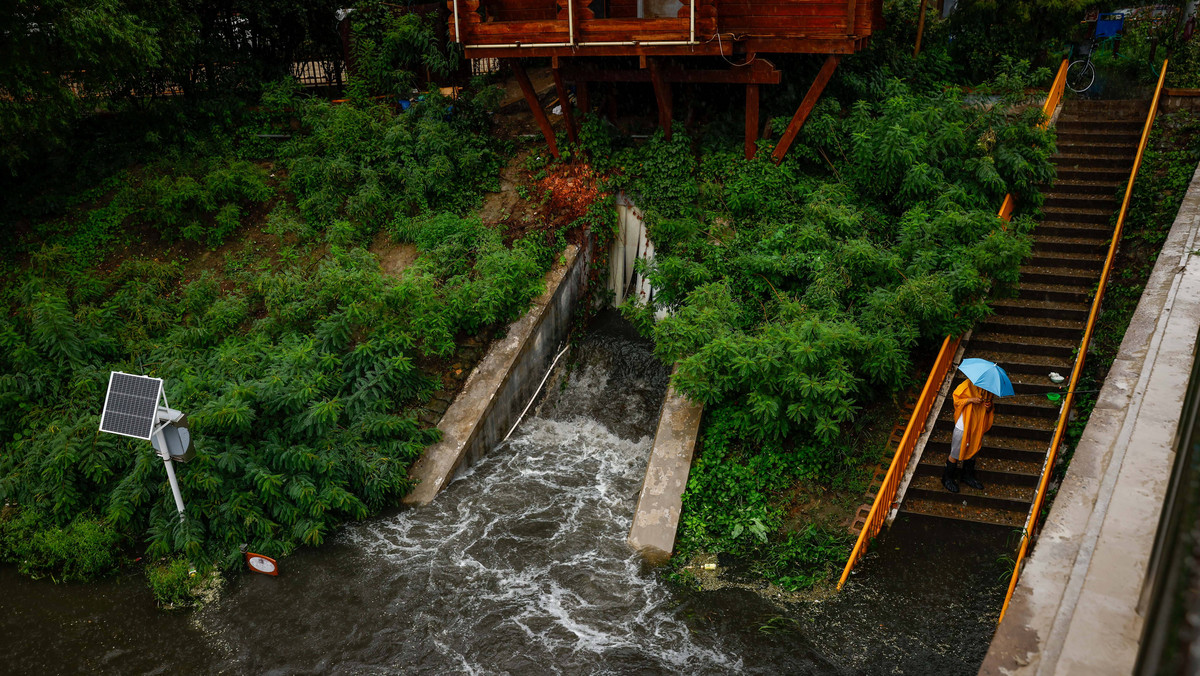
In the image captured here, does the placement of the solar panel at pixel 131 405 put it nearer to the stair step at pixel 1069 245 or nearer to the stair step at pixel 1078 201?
the stair step at pixel 1069 245

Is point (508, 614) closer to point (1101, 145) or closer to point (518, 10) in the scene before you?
point (518, 10)

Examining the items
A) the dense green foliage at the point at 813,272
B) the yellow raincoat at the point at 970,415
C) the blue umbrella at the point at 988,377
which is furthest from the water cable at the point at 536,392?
the blue umbrella at the point at 988,377

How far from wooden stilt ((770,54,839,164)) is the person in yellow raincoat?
5929 mm

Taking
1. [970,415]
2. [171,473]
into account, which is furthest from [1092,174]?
[171,473]

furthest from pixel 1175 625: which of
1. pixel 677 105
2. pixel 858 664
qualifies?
pixel 677 105

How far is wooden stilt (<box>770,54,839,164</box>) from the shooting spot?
→ 40.0 ft

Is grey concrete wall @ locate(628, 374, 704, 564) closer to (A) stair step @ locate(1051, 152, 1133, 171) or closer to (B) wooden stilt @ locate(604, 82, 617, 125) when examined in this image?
(B) wooden stilt @ locate(604, 82, 617, 125)

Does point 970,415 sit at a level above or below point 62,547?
→ above

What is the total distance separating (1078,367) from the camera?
360 inches

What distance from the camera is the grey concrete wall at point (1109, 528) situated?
190 inches

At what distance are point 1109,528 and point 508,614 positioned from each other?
19.1 ft

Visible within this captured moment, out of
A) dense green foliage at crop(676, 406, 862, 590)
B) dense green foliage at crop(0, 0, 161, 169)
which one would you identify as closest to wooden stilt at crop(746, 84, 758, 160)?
dense green foliage at crop(676, 406, 862, 590)

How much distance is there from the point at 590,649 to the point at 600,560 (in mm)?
1410

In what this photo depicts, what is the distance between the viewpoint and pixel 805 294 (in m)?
10.7
